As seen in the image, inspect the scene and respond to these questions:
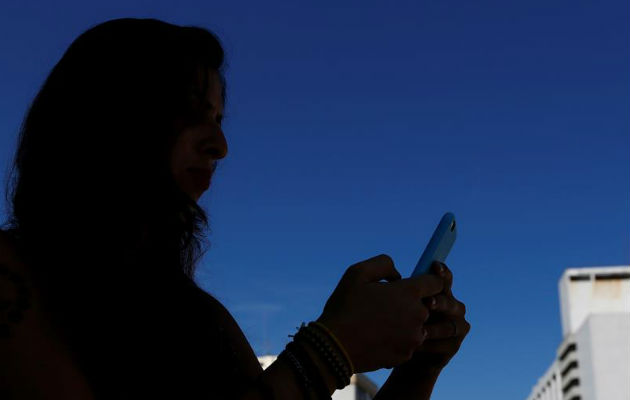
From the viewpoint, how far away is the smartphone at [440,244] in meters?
1.17

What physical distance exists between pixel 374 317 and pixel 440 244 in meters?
0.30

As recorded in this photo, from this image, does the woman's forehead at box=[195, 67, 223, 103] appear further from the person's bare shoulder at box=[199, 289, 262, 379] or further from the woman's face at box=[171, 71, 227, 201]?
the person's bare shoulder at box=[199, 289, 262, 379]

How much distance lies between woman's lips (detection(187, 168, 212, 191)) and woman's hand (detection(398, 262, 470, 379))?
0.40 m

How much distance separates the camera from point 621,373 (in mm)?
68812

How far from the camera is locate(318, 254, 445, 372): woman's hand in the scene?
0.98 metres

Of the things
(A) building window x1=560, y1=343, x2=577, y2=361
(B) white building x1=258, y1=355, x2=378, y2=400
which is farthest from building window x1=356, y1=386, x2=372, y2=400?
(A) building window x1=560, y1=343, x2=577, y2=361

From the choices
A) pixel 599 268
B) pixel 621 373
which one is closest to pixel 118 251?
pixel 621 373

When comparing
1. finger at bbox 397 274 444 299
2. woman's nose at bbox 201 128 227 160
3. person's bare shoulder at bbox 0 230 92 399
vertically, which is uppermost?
woman's nose at bbox 201 128 227 160

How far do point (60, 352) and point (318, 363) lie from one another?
1.06 ft

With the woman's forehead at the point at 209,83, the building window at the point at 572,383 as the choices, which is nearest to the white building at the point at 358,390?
the building window at the point at 572,383

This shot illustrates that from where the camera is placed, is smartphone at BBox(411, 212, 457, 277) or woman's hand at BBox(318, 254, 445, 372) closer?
woman's hand at BBox(318, 254, 445, 372)

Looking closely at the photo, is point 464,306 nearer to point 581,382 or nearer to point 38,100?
point 38,100

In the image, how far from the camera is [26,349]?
2.92 feet

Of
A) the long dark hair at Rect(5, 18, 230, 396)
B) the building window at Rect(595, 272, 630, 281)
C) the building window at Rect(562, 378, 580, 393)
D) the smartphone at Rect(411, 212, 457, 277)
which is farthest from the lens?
the building window at Rect(595, 272, 630, 281)
